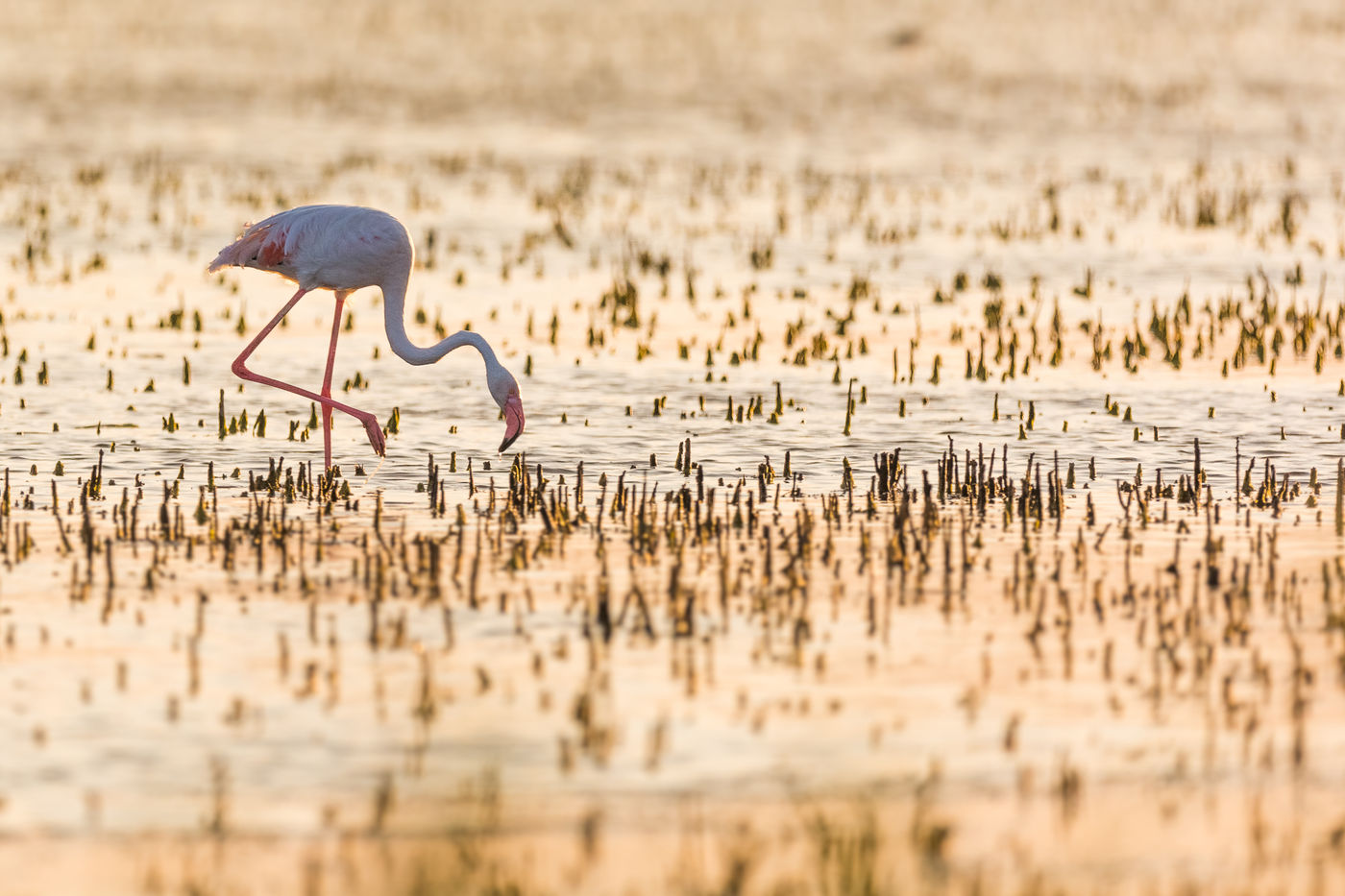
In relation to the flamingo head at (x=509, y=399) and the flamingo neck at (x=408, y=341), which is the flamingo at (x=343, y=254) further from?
the flamingo head at (x=509, y=399)

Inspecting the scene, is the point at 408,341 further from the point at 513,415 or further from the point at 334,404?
the point at 513,415

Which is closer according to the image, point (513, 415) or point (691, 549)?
point (691, 549)

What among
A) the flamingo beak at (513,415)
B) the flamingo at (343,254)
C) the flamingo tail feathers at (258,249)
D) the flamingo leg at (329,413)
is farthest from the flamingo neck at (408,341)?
the flamingo tail feathers at (258,249)

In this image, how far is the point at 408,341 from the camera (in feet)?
41.3

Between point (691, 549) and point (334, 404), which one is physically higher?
point (334, 404)

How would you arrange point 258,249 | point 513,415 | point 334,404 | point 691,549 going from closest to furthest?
point 691,549 → point 513,415 → point 334,404 → point 258,249

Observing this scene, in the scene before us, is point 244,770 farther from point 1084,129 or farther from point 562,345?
point 1084,129

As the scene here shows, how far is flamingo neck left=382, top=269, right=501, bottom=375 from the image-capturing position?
12.1 metres

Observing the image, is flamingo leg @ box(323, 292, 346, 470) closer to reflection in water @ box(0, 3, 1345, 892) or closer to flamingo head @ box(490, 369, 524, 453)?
reflection in water @ box(0, 3, 1345, 892)

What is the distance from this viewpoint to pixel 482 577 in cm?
959

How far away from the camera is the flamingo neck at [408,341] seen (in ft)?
39.7

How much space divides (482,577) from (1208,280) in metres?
13.4

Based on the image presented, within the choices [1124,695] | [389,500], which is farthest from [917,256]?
[1124,695]

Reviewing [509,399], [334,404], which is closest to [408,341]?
[334,404]
